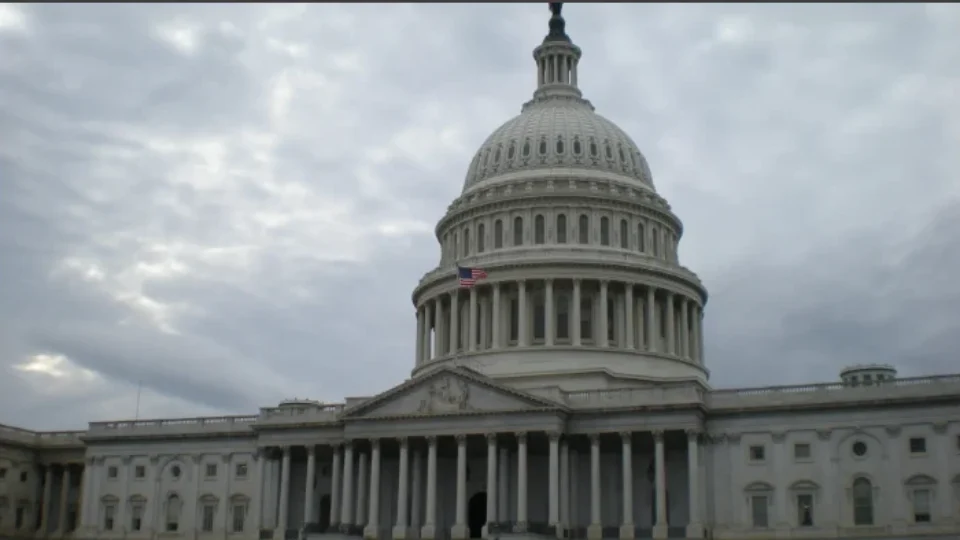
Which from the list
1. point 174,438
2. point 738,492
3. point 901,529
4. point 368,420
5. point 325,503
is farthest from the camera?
point 174,438

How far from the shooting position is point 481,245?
327 feet

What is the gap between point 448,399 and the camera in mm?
79938

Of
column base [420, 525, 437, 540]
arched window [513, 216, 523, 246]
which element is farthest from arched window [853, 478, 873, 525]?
arched window [513, 216, 523, 246]

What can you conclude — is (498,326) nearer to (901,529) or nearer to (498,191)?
(498,191)

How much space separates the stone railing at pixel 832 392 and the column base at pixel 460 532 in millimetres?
18219

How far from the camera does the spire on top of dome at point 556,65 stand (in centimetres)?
10762

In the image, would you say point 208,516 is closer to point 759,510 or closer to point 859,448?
point 759,510

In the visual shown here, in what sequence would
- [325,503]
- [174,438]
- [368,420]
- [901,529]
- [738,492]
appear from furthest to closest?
1. [174,438]
2. [325,503]
3. [368,420]
4. [738,492]
5. [901,529]

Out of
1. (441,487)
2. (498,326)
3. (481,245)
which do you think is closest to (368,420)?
(441,487)

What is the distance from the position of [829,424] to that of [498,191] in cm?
3676

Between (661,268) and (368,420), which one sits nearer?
(368,420)

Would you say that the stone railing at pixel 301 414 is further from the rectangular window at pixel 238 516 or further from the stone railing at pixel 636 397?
the stone railing at pixel 636 397

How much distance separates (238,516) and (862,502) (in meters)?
46.4

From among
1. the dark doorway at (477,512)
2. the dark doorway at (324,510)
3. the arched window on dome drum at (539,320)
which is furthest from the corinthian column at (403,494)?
the arched window on dome drum at (539,320)
